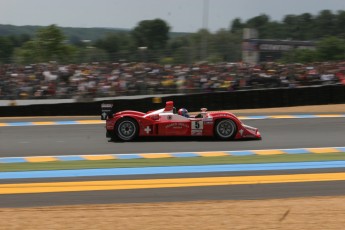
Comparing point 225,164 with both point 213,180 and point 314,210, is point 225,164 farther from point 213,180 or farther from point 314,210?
point 314,210

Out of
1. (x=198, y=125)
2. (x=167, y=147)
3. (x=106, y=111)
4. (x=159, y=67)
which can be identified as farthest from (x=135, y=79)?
(x=167, y=147)

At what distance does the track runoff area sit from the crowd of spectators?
677 centimetres

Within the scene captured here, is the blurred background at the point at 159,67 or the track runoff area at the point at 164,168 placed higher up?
the blurred background at the point at 159,67

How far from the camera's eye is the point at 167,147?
35.4 feet

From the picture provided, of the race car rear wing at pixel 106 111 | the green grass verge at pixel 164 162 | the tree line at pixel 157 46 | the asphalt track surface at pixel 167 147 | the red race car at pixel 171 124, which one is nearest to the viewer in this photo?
the asphalt track surface at pixel 167 147

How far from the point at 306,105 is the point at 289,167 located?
30.5 ft

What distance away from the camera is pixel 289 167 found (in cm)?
893

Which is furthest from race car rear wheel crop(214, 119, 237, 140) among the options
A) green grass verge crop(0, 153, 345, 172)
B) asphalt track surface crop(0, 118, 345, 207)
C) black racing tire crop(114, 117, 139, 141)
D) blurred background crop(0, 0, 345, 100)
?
blurred background crop(0, 0, 345, 100)

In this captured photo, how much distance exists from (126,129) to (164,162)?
2073 millimetres

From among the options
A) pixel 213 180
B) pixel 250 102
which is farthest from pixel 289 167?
pixel 250 102

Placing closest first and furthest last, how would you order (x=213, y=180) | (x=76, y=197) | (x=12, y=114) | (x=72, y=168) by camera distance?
(x=76, y=197)
(x=213, y=180)
(x=72, y=168)
(x=12, y=114)

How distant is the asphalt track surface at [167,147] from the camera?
268 inches

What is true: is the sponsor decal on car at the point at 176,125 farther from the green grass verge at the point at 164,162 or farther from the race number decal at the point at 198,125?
the green grass verge at the point at 164,162

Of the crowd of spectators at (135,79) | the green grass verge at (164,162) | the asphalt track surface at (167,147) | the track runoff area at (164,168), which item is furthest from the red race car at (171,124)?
the crowd of spectators at (135,79)
